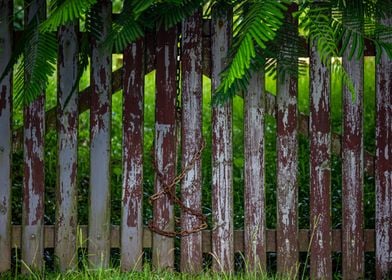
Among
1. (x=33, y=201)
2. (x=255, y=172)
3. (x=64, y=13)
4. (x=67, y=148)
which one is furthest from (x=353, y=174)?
(x=64, y=13)

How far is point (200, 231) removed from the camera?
4.03 m

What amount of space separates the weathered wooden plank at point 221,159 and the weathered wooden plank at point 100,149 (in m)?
0.52

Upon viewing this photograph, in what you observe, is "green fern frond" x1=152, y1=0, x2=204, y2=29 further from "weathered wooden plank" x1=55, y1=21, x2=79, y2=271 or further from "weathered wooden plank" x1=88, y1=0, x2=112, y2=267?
"weathered wooden plank" x1=55, y1=21, x2=79, y2=271

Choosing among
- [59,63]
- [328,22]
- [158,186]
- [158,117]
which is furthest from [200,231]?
[328,22]

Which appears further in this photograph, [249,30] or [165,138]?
[165,138]

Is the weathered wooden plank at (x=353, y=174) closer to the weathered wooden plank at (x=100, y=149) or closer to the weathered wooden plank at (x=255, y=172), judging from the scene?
the weathered wooden plank at (x=255, y=172)

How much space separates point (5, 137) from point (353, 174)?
1.73m

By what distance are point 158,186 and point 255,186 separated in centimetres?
48

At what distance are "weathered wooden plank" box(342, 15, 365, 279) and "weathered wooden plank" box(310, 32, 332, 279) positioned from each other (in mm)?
81

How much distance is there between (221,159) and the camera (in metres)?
4.01

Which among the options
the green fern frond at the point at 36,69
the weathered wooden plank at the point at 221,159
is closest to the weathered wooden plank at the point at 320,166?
the weathered wooden plank at the point at 221,159

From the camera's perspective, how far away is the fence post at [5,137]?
3947 millimetres

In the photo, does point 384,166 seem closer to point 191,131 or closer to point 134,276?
point 191,131

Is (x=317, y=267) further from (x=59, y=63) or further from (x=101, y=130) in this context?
(x=59, y=63)
